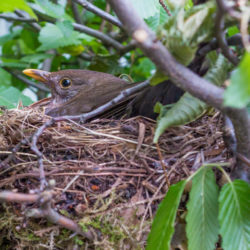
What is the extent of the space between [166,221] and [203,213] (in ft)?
0.51

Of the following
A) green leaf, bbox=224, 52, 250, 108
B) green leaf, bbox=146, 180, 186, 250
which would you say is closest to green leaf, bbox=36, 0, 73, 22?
green leaf, bbox=146, 180, 186, 250

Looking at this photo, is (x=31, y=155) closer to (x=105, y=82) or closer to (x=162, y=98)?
(x=162, y=98)

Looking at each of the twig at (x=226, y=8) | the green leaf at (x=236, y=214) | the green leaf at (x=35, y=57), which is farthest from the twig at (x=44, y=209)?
the green leaf at (x=35, y=57)

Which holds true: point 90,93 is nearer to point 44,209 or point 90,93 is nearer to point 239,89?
point 44,209

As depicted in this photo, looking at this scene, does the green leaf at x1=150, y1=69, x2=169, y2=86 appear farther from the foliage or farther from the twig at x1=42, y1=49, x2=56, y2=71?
the twig at x1=42, y1=49, x2=56, y2=71

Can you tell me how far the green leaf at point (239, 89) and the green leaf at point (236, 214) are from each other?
1.92ft

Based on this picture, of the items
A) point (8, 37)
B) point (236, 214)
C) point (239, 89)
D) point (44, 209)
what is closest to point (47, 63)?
point (8, 37)

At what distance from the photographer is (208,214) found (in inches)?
57.6

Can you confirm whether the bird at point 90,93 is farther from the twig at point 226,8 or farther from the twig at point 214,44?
the twig at point 226,8

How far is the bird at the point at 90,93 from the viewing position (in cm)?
196

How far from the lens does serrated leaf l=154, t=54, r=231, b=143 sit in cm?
149

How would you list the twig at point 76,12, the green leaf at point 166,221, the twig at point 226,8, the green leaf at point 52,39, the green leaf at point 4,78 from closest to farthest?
the twig at point 226,8 → the green leaf at point 166,221 → the green leaf at point 52,39 → the green leaf at point 4,78 → the twig at point 76,12

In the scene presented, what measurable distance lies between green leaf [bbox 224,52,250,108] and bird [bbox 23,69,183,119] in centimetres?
90

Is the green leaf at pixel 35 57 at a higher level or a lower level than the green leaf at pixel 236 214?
higher
